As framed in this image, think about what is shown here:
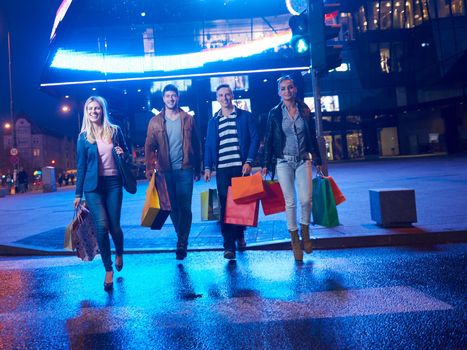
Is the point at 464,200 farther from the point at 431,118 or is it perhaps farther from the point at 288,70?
the point at 431,118

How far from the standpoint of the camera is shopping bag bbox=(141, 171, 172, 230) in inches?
197

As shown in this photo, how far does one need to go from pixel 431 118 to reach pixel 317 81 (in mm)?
39775

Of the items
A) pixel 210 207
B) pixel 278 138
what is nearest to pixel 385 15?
pixel 210 207

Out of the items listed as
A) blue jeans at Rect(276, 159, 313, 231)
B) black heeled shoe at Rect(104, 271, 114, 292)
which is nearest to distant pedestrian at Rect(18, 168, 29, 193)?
black heeled shoe at Rect(104, 271, 114, 292)

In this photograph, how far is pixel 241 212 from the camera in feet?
16.6

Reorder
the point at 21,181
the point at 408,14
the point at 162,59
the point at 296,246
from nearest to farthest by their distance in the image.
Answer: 1. the point at 296,246
2. the point at 21,181
3. the point at 162,59
4. the point at 408,14

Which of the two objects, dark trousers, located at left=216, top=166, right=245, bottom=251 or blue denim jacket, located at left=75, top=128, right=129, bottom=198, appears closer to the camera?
blue denim jacket, located at left=75, top=128, right=129, bottom=198

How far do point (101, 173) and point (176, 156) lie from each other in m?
1.07

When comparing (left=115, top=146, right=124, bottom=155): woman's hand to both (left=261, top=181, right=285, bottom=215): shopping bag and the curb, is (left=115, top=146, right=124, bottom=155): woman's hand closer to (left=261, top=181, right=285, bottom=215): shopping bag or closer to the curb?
(left=261, top=181, right=285, bottom=215): shopping bag

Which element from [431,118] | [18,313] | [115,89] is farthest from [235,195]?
[431,118]

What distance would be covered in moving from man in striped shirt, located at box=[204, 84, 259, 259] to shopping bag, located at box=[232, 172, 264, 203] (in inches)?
9.0

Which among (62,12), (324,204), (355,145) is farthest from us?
(355,145)

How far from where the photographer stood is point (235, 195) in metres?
4.93

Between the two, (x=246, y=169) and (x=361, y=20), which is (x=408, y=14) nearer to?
(x=361, y=20)
